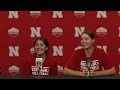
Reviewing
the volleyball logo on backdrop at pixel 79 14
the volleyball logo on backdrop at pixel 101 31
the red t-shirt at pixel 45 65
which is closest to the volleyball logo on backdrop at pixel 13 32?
the volleyball logo on backdrop at pixel 79 14

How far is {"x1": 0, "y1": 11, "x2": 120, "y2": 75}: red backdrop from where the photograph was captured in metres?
3.75

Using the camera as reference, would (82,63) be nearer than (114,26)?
Yes

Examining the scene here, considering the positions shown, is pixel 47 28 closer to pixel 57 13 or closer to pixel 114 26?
pixel 57 13

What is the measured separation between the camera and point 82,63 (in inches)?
98.8

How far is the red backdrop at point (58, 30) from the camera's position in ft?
12.3

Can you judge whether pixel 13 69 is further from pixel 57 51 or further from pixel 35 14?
pixel 35 14

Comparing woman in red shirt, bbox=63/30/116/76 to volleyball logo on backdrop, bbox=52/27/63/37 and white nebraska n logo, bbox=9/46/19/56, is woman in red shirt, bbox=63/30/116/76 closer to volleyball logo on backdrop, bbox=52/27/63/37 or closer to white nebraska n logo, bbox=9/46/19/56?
volleyball logo on backdrop, bbox=52/27/63/37

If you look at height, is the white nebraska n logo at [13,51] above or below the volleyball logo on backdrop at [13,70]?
above

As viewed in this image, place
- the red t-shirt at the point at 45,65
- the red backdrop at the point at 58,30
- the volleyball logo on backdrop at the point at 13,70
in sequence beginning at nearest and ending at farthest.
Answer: the red t-shirt at the point at 45,65
the red backdrop at the point at 58,30
the volleyball logo on backdrop at the point at 13,70

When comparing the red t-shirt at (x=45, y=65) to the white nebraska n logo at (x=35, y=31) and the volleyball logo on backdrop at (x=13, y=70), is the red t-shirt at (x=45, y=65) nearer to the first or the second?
the white nebraska n logo at (x=35, y=31)

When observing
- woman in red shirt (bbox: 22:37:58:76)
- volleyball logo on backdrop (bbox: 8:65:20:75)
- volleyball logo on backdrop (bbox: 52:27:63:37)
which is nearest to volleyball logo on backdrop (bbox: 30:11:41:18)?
A: volleyball logo on backdrop (bbox: 52:27:63:37)

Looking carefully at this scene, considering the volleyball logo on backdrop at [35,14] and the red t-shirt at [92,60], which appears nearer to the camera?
the red t-shirt at [92,60]
